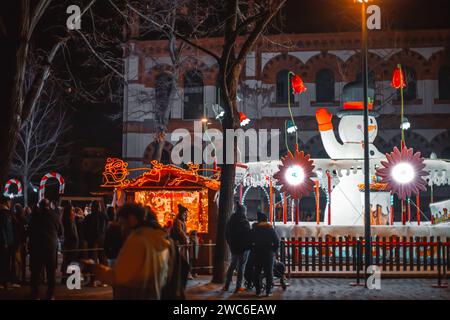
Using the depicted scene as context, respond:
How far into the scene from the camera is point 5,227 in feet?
43.3

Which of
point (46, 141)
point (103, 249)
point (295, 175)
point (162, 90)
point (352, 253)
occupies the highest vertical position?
point (162, 90)

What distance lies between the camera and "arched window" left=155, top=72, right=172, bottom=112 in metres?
33.1

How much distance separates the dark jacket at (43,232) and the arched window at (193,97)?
23464 millimetres

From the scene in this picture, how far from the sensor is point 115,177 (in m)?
18.2

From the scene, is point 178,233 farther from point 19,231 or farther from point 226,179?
point 19,231

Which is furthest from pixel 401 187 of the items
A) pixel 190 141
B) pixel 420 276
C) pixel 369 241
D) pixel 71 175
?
pixel 71 175

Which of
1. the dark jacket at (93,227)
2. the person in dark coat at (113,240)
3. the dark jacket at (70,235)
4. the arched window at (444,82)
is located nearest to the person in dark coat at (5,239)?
the dark jacket at (70,235)

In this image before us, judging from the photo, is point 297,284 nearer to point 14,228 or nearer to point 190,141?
point 14,228

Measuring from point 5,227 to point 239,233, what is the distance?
484 cm

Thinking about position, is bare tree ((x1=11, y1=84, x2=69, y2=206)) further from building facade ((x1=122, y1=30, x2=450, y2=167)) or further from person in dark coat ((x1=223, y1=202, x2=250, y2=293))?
person in dark coat ((x1=223, y1=202, x2=250, y2=293))

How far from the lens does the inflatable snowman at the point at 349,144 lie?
20969 mm

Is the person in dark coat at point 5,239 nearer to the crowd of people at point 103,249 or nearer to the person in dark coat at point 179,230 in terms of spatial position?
the crowd of people at point 103,249

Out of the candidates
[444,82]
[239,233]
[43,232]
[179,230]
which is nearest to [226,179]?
[179,230]

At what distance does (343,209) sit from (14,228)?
1106 cm
